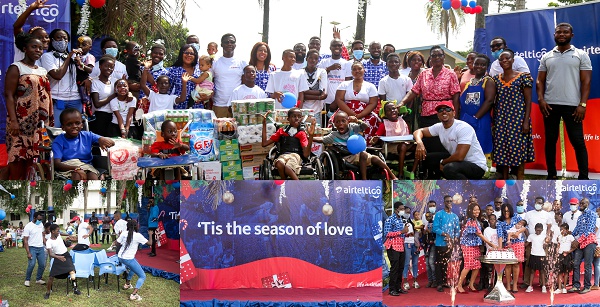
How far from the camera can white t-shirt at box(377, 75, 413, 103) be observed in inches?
363

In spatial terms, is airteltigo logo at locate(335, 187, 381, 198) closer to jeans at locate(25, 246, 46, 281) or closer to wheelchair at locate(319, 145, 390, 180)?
wheelchair at locate(319, 145, 390, 180)

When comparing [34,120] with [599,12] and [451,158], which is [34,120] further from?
[599,12]

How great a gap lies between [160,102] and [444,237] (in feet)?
13.5

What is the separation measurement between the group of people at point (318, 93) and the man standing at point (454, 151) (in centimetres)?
1

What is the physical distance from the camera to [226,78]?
904cm

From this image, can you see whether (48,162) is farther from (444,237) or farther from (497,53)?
(497,53)

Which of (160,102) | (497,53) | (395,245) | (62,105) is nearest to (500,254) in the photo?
(395,245)

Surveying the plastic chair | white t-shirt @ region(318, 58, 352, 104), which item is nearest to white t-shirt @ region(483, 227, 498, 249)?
the plastic chair

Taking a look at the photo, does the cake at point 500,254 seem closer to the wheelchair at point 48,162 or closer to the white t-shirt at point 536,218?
the white t-shirt at point 536,218

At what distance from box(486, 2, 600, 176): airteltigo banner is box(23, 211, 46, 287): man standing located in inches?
244

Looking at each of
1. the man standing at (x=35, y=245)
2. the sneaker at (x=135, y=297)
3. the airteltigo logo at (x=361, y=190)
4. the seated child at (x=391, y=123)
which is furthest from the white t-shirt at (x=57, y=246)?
the seated child at (x=391, y=123)

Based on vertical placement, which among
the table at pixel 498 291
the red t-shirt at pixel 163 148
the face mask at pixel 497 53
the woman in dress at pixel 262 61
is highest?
the face mask at pixel 497 53

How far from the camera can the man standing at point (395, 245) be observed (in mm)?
6273

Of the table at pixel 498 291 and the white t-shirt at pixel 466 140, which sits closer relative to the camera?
the table at pixel 498 291
